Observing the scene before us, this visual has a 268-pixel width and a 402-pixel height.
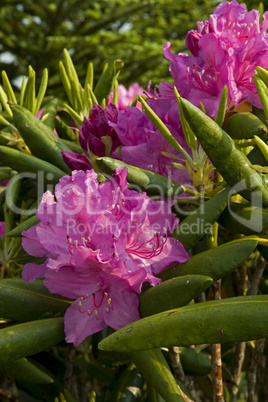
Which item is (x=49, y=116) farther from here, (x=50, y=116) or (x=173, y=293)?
(x=173, y=293)

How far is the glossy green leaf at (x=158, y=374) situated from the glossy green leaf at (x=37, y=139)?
1.57 feet

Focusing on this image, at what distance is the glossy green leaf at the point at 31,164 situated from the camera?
1.07m

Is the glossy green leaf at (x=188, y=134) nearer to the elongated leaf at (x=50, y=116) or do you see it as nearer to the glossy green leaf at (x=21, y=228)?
the glossy green leaf at (x=21, y=228)

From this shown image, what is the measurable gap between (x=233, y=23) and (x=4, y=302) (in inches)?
26.9

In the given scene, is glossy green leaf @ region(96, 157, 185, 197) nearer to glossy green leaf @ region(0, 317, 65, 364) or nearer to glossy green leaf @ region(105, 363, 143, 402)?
glossy green leaf @ region(0, 317, 65, 364)

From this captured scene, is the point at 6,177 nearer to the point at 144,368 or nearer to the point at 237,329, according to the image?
the point at 144,368

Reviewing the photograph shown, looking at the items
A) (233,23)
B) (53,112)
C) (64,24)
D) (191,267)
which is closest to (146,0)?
(64,24)

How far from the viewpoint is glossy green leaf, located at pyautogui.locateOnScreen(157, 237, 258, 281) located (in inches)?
29.5

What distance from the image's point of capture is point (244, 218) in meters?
0.85

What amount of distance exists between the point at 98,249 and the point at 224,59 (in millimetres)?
437

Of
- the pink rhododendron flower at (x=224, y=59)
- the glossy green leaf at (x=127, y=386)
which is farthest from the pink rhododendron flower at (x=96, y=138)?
the glossy green leaf at (x=127, y=386)

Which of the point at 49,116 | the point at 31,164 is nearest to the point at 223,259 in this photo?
the point at 31,164

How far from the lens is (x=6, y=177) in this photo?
1.25 metres

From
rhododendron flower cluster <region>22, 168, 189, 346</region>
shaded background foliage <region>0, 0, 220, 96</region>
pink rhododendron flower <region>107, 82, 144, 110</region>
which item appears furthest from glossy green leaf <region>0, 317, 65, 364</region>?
shaded background foliage <region>0, 0, 220, 96</region>
